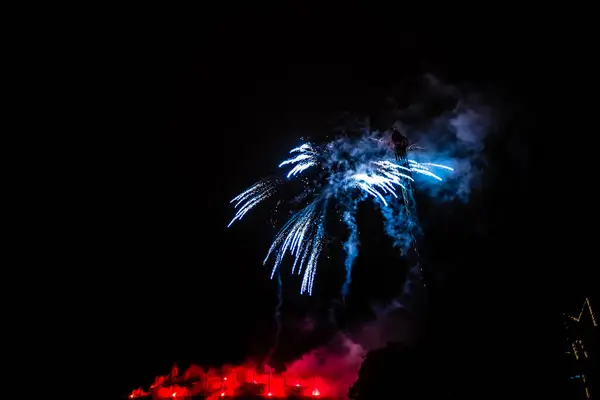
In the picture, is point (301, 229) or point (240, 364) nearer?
point (301, 229)

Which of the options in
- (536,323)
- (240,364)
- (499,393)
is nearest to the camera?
(499,393)

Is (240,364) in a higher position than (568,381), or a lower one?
higher

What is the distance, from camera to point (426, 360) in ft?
61.3

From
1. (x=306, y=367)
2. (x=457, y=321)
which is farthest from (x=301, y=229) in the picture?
(x=306, y=367)

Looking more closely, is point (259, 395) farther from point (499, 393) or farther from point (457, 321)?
point (499, 393)

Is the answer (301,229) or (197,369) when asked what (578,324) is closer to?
(301,229)

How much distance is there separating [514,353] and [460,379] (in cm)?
261

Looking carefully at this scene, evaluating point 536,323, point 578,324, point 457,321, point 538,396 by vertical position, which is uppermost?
point 457,321

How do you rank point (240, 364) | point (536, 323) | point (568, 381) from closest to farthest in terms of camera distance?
1. point (568, 381)
2. point (536, 323)
3. point (240, 364)

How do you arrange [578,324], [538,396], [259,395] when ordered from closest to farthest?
[578,324]
[538,396]
[259,395]

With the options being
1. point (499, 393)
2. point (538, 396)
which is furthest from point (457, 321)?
point (538, 396)

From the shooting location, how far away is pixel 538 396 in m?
12.5

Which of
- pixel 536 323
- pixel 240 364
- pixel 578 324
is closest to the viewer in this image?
pixel 578 324

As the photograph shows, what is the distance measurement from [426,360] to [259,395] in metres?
15.7
